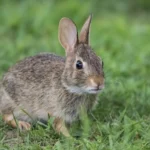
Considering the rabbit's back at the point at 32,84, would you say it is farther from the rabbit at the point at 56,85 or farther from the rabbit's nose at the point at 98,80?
the rabbit's nose at the point at 98,80

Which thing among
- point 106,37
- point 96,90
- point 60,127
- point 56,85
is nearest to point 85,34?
point 56,85

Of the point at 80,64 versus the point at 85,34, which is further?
the point at 85,34

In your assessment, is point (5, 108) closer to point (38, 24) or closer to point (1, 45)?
point (1, 45)

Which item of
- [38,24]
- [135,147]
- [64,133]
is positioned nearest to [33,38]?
[38,24]

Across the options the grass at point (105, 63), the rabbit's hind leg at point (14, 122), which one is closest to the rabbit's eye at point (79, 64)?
the grass at point (105, 63)

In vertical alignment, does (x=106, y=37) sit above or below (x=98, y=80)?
above

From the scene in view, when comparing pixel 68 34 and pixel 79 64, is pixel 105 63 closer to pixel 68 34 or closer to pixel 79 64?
pixel 68 34

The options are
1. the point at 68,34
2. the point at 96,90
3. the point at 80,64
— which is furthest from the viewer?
the point at 68,34
